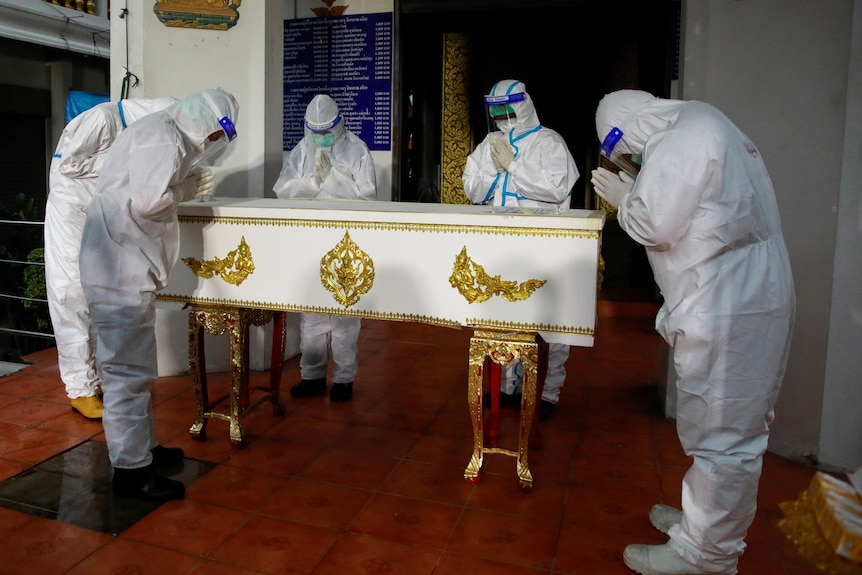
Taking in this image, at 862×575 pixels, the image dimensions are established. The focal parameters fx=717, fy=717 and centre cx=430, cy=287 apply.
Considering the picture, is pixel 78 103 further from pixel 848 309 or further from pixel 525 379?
pixel 848 309

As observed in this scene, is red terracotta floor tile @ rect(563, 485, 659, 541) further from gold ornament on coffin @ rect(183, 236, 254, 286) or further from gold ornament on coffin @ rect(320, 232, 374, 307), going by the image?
gold ornament on coffin @ rect(183, 236, 254, 286)

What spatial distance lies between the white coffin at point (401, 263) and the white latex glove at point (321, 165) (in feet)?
2.74

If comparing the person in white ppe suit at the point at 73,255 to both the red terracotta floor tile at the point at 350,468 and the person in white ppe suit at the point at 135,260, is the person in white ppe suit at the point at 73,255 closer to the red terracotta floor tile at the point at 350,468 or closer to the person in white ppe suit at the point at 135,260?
the person in white ppe suit at the point at 135,260

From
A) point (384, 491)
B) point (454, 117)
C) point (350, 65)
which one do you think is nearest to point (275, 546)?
point (384, 491)

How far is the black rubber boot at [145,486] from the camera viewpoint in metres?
2.85

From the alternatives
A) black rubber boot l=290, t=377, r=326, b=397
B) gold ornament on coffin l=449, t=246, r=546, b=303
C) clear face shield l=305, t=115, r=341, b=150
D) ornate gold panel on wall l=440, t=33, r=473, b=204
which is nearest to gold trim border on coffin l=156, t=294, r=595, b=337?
gold ornament on coffin l=449, t=246, r=546, b=303

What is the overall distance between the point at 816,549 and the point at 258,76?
3.93 metres

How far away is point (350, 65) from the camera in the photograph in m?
6.03

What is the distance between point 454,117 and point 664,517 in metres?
5.39

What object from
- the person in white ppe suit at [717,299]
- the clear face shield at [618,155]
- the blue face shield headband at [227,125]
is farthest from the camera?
the blue face shield headband at [227,125]

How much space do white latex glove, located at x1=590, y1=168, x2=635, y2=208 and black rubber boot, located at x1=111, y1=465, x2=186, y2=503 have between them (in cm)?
203

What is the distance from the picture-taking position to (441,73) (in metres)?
7.34

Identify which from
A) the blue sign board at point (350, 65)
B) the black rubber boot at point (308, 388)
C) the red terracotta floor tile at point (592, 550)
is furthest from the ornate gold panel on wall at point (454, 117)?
the red terracotta floor tile at point (592, 550)

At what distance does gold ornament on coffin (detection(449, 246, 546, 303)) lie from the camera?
278 cm
